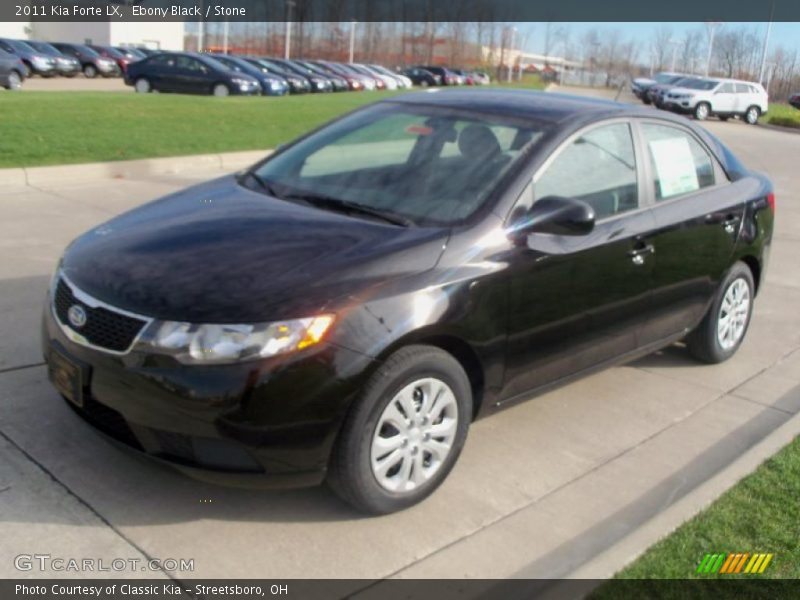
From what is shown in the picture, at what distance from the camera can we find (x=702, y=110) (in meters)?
37.9

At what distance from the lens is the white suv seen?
123 ft

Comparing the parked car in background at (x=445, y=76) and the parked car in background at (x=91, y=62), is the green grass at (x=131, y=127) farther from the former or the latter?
the parked car in background at (x=445, y=76)

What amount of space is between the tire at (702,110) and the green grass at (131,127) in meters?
22.8

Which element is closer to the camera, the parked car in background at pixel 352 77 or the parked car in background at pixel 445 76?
the parked car in background at pixel 352 77

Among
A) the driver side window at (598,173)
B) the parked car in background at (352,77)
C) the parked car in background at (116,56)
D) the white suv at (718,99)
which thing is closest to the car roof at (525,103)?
the driver side window at (598,173)

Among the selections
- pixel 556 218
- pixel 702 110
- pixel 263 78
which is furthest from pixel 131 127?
pixel 702 110

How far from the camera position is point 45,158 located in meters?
10.8

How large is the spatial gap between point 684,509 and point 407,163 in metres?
2.12

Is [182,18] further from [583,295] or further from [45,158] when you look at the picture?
[583,295]

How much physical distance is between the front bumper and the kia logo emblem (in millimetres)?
158

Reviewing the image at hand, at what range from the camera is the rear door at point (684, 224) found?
16.4 ft

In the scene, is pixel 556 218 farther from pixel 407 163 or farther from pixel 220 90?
pixel 220 90

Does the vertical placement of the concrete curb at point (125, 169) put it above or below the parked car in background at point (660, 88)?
below

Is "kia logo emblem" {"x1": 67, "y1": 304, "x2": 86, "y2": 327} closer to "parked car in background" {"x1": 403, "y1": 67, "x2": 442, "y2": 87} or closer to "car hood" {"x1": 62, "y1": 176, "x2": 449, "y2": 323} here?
"car hood" {"x1": 62, "y1": 176, "x2": 449, "y2": 323}
